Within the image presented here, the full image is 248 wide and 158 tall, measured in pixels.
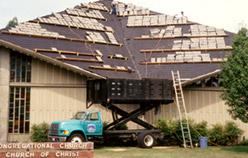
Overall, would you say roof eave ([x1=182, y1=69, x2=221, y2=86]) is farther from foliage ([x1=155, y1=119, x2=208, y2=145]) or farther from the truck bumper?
the truck bumper

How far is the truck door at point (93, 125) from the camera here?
19.2 meters

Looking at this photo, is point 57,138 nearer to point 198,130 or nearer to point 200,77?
point 198,130

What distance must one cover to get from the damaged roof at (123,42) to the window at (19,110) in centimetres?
301

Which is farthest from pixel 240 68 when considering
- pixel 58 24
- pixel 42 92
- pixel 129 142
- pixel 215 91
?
pixel 58 24

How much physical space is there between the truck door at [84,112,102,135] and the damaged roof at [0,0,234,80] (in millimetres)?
3428

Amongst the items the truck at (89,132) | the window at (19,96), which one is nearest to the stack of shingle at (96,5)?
the window at (19,96)

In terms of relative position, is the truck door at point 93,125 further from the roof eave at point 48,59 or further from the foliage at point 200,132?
the foliage at point 200,132

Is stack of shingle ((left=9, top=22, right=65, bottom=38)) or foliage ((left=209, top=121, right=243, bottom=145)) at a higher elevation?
stack of shingle ((left=9, top=22, right=65, bottom=38))

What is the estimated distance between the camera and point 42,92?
23.0 meters

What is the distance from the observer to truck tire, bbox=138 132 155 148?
20.3 meters

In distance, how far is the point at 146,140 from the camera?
67.7ft

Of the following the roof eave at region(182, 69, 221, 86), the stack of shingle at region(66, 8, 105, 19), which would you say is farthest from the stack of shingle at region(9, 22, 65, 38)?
the roof eave at region(182, 69, 221, 86)

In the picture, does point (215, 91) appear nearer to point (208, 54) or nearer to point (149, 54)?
point (208, 54)

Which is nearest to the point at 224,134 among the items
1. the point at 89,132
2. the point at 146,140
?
the point at 146,140
